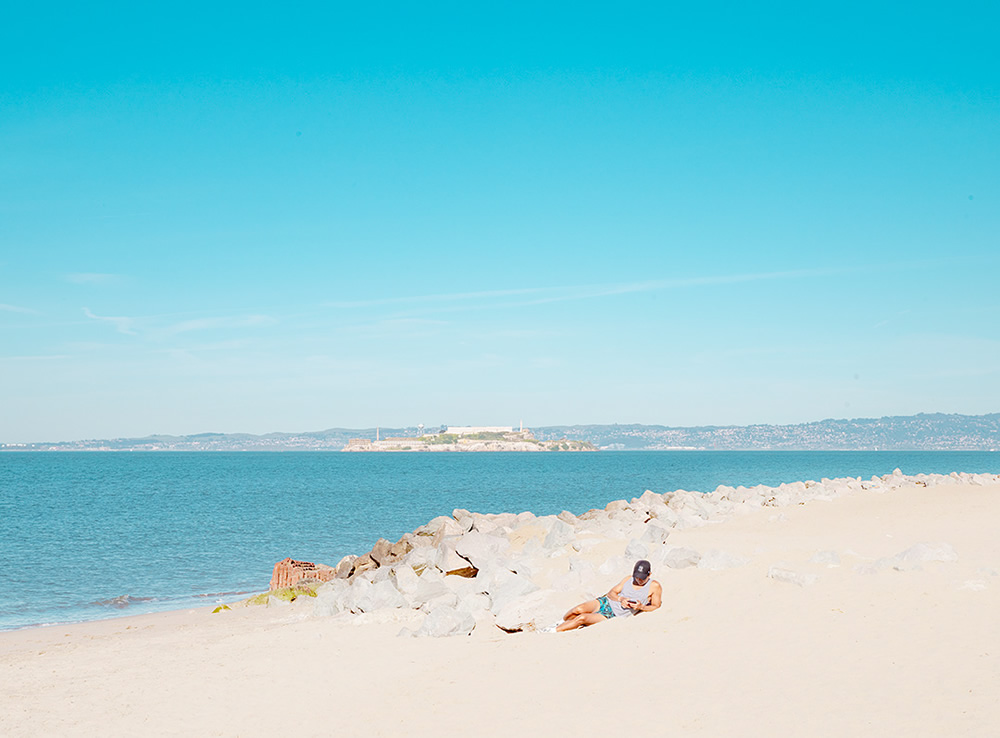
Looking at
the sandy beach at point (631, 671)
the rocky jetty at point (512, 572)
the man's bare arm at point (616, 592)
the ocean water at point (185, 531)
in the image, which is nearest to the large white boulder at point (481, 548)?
the rocky jetty at point (512, 572)

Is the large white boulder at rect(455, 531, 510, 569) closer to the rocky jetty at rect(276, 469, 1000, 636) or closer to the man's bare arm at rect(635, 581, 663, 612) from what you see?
the rocky jetty at rect(276, 469, 1000, 636)

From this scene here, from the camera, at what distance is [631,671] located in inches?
319

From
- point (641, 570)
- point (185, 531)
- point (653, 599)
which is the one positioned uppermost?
point (641, 570)

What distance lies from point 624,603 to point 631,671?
71.4 inches

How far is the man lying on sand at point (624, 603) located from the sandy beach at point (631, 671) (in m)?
0.18

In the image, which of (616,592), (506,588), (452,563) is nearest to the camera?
(616,592)

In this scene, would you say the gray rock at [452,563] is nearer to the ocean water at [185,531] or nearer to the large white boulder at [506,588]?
the large white boulder at [506,588]

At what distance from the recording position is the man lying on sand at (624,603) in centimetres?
973

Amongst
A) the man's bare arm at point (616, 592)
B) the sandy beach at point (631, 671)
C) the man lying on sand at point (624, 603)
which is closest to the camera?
the sandy beach at point (631, 671)

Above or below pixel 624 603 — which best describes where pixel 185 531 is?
below

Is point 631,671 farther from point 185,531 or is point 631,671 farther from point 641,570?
point 185,531

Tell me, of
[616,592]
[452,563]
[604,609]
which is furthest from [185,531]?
[604,609]

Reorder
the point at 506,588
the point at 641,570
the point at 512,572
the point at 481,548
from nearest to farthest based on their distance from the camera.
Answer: the point at 641,570 → the point at 506,588 → the point at 512,572 → the point at 481,548

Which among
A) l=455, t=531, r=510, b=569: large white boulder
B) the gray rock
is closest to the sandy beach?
the gray rock
